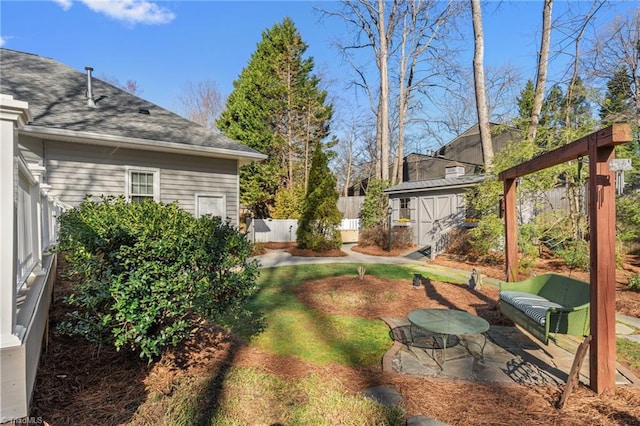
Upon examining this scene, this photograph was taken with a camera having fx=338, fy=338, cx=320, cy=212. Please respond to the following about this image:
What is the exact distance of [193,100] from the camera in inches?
1131

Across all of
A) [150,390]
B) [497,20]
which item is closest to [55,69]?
[150,390]

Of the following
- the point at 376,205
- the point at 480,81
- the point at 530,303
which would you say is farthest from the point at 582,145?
the point at 376,205

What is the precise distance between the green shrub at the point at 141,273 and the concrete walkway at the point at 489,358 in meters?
1.78

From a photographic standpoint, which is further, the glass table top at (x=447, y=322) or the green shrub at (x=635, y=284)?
the green shrub at (x=635, y=284)

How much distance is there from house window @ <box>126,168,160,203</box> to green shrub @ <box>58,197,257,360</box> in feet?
22.1

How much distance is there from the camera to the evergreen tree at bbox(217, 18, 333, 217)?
789 inches

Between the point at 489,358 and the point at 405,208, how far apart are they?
1293 cm

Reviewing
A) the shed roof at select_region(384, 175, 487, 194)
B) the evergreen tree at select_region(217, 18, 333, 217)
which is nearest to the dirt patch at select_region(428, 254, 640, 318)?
the shed roof at select_region(384, 175, 487, 194)

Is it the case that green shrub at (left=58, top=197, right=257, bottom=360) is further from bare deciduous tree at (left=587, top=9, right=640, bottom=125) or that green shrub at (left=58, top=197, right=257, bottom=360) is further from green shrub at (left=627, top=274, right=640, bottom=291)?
bare deciduous tree at (left=587, top=9, right=640, bottom=125)

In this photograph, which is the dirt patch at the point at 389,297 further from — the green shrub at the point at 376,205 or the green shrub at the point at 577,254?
the green shrub at the point at 376,205

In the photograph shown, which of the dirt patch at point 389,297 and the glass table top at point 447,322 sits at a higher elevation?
the glass table top at point 447,322

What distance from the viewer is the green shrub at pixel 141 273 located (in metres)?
2.61

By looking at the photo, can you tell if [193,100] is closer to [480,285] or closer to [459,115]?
[459,115]

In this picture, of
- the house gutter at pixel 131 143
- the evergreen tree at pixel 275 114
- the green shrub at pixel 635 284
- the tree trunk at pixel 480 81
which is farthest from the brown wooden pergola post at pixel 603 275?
the evergreen tree at pixel 275 114
